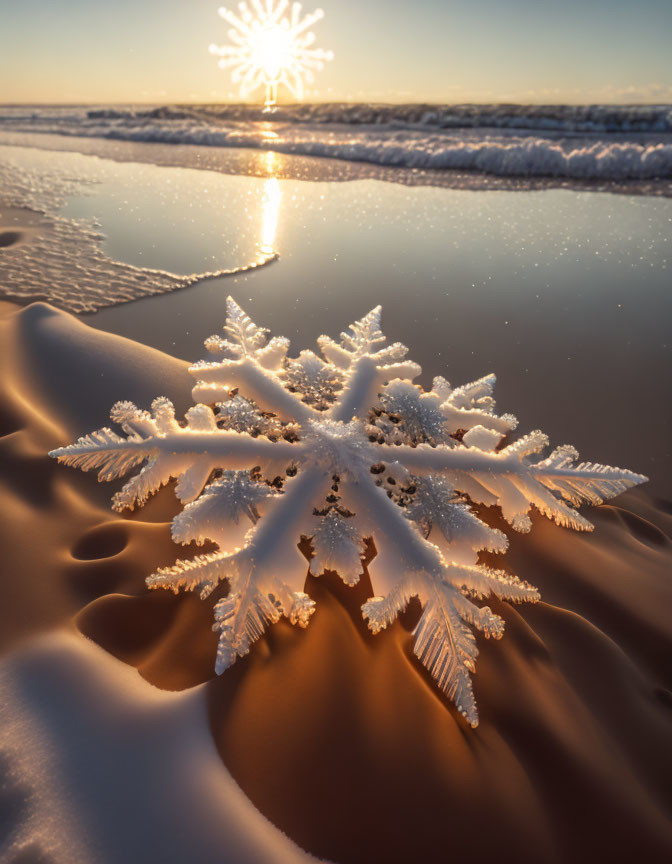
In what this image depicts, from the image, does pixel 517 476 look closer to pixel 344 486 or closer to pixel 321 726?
pixel 344 486

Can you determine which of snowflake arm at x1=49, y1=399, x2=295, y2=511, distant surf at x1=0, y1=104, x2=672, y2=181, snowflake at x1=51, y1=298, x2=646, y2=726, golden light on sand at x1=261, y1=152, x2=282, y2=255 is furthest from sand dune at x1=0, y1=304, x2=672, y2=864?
distant surf at x1=0, y1=104, x2=672, y2=181

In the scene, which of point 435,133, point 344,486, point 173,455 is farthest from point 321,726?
point 435,133

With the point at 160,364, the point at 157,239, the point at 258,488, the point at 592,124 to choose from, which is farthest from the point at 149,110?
the point at 258,488

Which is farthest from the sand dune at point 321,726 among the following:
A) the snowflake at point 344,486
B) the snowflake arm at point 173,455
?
the snowflake arm at point 173,455

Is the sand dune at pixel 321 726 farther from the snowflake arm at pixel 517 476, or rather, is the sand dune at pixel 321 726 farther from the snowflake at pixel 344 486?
the snowflake arm at pixel 517 476

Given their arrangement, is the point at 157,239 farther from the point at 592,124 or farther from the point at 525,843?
the point at 592,124
